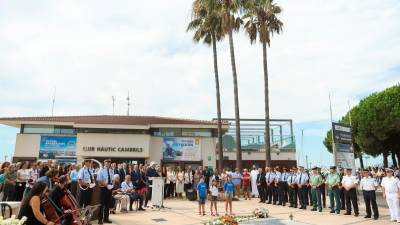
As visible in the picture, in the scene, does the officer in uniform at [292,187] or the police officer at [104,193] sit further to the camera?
the officer in uniform at [292,187]

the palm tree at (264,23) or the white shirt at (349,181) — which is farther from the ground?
the palm tree at (264,23)

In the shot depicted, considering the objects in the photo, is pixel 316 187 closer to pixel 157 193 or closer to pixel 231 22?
pixel 157 193

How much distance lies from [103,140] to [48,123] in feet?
15.7

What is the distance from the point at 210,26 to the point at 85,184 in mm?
16670

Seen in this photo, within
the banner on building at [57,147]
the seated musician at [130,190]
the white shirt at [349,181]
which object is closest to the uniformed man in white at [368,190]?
the white shirt at [349,181]

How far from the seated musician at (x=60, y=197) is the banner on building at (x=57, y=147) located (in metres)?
22.4

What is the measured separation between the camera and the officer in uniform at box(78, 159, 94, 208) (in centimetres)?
1032

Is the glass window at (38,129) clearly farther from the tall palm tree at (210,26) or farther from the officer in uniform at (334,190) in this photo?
the officer in uniform at (334,190)

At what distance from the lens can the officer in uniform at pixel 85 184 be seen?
406 inches

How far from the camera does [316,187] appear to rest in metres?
14.5

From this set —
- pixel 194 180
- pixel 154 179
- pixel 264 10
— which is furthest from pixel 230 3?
pixel 154 179

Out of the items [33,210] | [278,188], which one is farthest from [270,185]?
[33,210]

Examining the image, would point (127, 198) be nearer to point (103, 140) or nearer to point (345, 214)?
point (345, 214)

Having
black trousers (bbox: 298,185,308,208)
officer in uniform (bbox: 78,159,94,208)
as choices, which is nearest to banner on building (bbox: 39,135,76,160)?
officer in uniform (bbox: 78,159,94,208)
